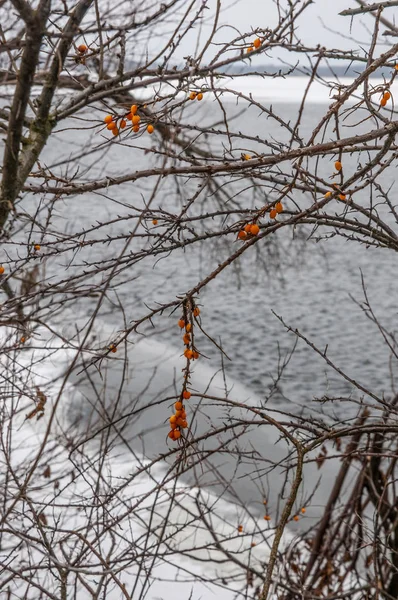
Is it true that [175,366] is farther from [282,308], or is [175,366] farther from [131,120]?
[282,308]

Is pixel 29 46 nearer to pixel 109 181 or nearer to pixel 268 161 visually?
pixel 109 181

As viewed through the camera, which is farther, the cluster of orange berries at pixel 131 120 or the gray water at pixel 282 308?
the gray water at pixel 282 308

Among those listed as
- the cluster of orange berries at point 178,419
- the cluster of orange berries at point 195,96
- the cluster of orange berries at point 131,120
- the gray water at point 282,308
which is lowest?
the cluster of orange berries at point 178,419

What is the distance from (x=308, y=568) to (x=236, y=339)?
10605mm

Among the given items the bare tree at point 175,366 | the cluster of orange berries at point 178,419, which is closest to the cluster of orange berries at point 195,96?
the bare tree at point 175,366

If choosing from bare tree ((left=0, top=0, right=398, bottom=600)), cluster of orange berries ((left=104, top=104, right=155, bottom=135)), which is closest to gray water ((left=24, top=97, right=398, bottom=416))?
bare tree ((left=0, top=0, right=398, bottom=600))

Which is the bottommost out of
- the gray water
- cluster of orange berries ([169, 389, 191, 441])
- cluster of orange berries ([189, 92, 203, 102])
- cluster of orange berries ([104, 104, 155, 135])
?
cluster of orange berries ([169, 389, 191, 441])

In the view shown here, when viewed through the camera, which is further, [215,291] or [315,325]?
[215,291]

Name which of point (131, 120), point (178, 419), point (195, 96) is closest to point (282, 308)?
point (195, 96)

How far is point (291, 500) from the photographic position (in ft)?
5.47

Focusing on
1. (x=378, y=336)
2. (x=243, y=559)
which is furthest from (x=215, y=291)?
(x=243, y=559)

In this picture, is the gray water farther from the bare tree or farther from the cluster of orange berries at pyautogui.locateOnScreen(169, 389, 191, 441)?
the cluster of orange berries at pyautogui.locateOnScreen(169, 389, 191, 441)

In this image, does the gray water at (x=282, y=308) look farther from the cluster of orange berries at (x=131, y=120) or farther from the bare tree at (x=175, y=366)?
the cluster of orange berries at (x=131, y=120)

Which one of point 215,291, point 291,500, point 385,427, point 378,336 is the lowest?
point 291,500
